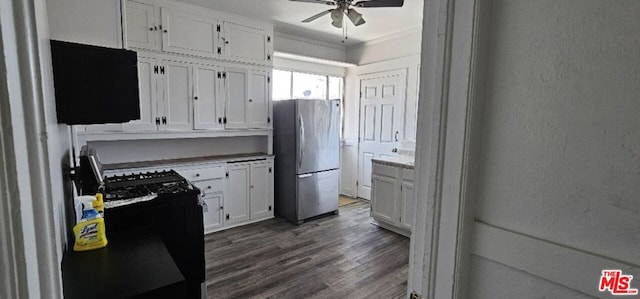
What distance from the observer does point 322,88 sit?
5.19 m

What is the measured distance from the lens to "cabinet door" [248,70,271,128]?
3885 mm

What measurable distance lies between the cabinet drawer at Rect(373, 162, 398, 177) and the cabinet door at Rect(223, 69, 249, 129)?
1.74 m

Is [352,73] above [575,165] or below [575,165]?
above

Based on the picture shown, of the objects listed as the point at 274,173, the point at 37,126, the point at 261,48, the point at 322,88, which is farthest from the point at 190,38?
the point at 37,126

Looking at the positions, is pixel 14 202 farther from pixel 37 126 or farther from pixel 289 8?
pixel 289 8

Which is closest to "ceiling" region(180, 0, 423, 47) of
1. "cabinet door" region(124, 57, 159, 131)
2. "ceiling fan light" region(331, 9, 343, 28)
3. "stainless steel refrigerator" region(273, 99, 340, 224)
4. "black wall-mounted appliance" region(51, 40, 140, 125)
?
"ceiling fan light" region(331, 9, 343, 28)

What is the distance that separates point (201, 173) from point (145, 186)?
4.17 ft

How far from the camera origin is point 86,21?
1767 millimetres

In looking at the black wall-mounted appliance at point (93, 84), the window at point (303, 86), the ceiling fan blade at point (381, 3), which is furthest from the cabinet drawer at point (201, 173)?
the ceiling fan blade at point (381, 3)

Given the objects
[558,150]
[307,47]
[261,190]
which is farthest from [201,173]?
[558,150]

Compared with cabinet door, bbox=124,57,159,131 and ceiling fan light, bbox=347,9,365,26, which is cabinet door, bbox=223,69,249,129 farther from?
ceiling fan light, bbox=347,9,365,26

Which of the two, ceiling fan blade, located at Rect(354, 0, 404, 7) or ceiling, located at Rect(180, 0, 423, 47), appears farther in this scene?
ceiling, located at Rect(180, 0, 423, 47)

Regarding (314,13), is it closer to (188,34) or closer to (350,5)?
(350,5)

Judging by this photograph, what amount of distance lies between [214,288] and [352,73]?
393 cm
